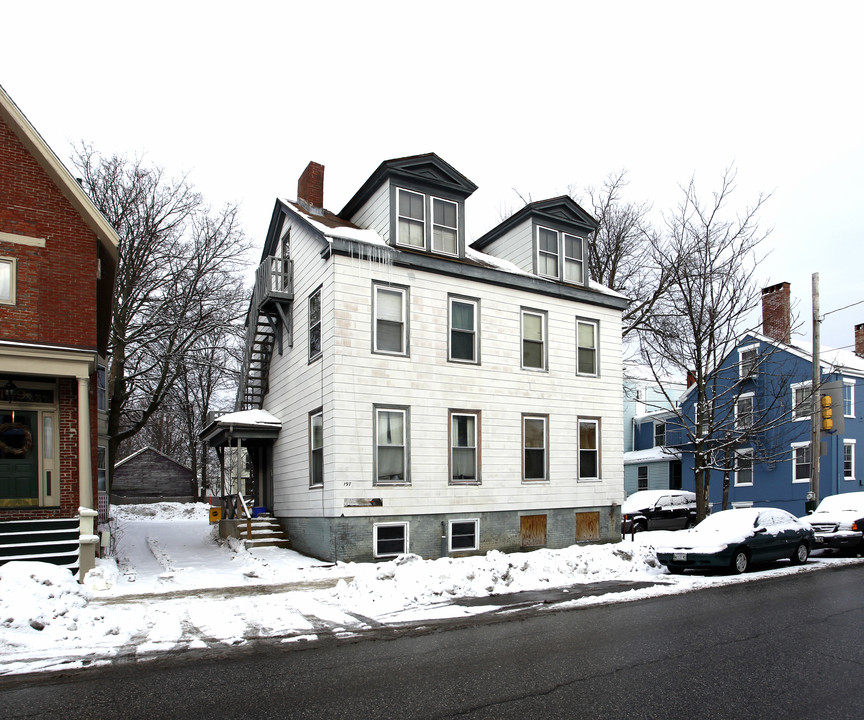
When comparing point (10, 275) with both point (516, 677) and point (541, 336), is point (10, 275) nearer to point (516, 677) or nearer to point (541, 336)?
point (541, 336)

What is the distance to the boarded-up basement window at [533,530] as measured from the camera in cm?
1844

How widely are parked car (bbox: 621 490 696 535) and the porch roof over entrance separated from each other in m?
14.7

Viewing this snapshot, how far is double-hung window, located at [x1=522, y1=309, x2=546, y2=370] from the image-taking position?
19.2 meters

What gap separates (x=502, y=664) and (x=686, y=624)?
3433 mm

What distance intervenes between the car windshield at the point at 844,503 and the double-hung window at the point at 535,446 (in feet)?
28.7

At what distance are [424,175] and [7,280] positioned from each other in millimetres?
9810

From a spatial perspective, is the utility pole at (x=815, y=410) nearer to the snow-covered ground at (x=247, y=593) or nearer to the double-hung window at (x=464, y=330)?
the snow-covered ground at (x=247, y=593)

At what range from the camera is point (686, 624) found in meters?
9.59

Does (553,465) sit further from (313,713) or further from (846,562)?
(313,713)

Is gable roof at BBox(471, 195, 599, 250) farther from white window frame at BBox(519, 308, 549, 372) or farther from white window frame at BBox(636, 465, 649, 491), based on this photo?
white window frame at BBox(636, 465, 649, 491)

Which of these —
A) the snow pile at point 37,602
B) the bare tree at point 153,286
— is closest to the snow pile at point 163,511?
the bare tree at point 153,286

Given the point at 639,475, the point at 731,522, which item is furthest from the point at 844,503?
the point at 639,475

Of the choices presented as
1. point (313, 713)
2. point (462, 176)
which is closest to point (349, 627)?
point (313, 713)

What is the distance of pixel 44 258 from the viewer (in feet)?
49.3
